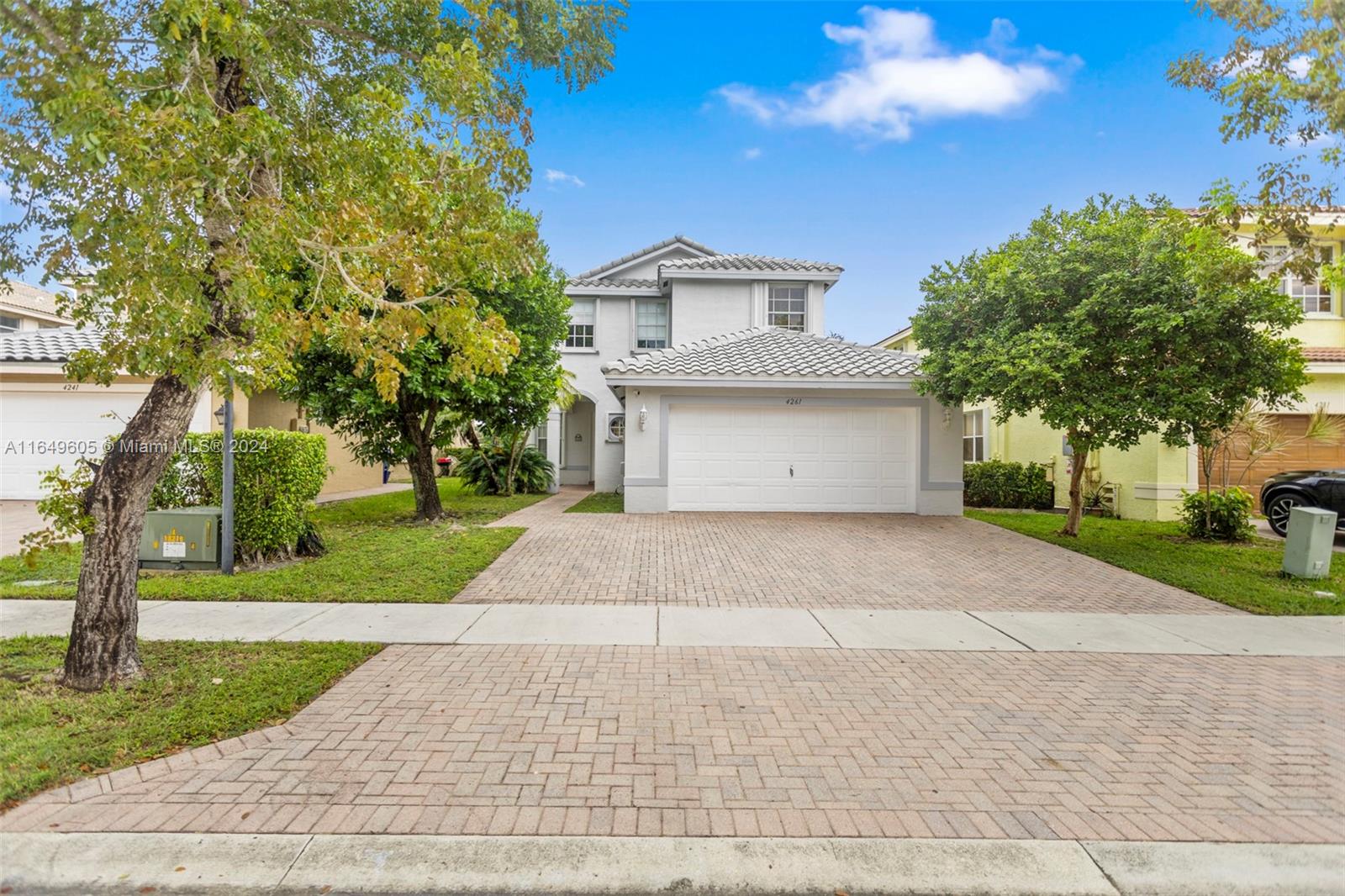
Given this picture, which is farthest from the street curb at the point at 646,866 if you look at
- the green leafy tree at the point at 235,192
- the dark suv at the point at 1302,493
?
the dark suv at the point at 1302,493

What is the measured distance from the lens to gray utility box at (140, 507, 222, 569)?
27.9ft

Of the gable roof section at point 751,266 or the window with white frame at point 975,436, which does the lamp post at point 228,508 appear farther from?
the window with white frame at point 975,436

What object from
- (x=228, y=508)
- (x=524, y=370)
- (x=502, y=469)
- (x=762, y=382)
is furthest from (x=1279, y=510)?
(x=502, y=469)

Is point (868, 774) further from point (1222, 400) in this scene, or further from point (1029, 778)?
point (1222, 400)

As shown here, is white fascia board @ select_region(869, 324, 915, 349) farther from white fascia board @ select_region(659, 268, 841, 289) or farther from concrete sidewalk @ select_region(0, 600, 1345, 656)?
concrete sidewalk @ select_region(0, 600, 1345, 656)

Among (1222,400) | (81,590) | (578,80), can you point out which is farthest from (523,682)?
(1222,400)

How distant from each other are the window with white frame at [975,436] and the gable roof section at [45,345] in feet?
78.4

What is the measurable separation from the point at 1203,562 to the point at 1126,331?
12.5ft

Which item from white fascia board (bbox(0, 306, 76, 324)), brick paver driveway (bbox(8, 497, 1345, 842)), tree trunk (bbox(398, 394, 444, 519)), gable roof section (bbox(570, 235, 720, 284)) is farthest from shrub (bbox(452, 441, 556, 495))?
white fascia board (bbox(0, 306, 76, 324))

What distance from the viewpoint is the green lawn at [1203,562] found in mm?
7812

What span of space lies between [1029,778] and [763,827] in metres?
1.65

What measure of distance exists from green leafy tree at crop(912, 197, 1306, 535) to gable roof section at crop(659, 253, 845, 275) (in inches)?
333

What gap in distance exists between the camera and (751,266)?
20.2 m

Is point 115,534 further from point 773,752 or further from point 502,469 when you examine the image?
point 502,469
